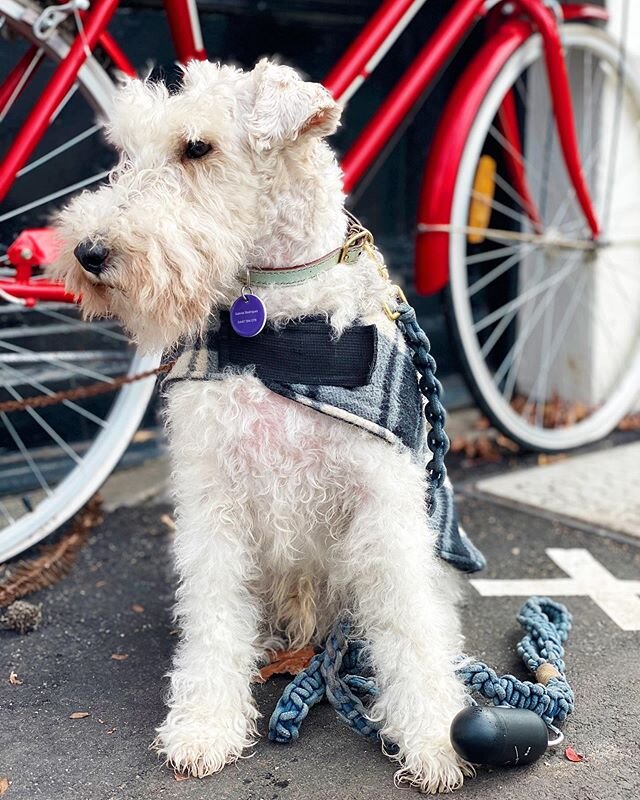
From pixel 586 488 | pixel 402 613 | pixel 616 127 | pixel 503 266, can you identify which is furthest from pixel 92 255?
pixel 616 127

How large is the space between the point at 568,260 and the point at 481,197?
1.93ft

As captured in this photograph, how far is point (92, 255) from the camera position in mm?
1608

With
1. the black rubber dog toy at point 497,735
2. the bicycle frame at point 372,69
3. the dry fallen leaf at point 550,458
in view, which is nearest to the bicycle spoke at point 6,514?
the bicycle frame at point 372,69

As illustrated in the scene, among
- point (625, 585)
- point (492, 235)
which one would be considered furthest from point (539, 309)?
point (625, 585)

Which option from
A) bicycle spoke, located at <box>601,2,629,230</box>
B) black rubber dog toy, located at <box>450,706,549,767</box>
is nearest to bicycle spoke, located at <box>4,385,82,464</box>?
black rubber dog toy, located at <box>450,706,549,767</box>

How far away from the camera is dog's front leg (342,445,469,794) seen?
1.73 m

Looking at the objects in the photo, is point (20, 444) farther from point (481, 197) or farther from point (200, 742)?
point (481, 197)

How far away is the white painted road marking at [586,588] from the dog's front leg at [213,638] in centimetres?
92

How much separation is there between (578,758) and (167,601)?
122 centimetres

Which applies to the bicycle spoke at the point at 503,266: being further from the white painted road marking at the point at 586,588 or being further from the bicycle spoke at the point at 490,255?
the white painted road marking at the point at 586,588

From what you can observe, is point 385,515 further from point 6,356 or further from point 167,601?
point 6,356

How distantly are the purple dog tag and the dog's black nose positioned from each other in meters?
0.28

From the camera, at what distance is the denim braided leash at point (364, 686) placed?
1.83 m

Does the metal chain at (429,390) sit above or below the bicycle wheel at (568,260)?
below
